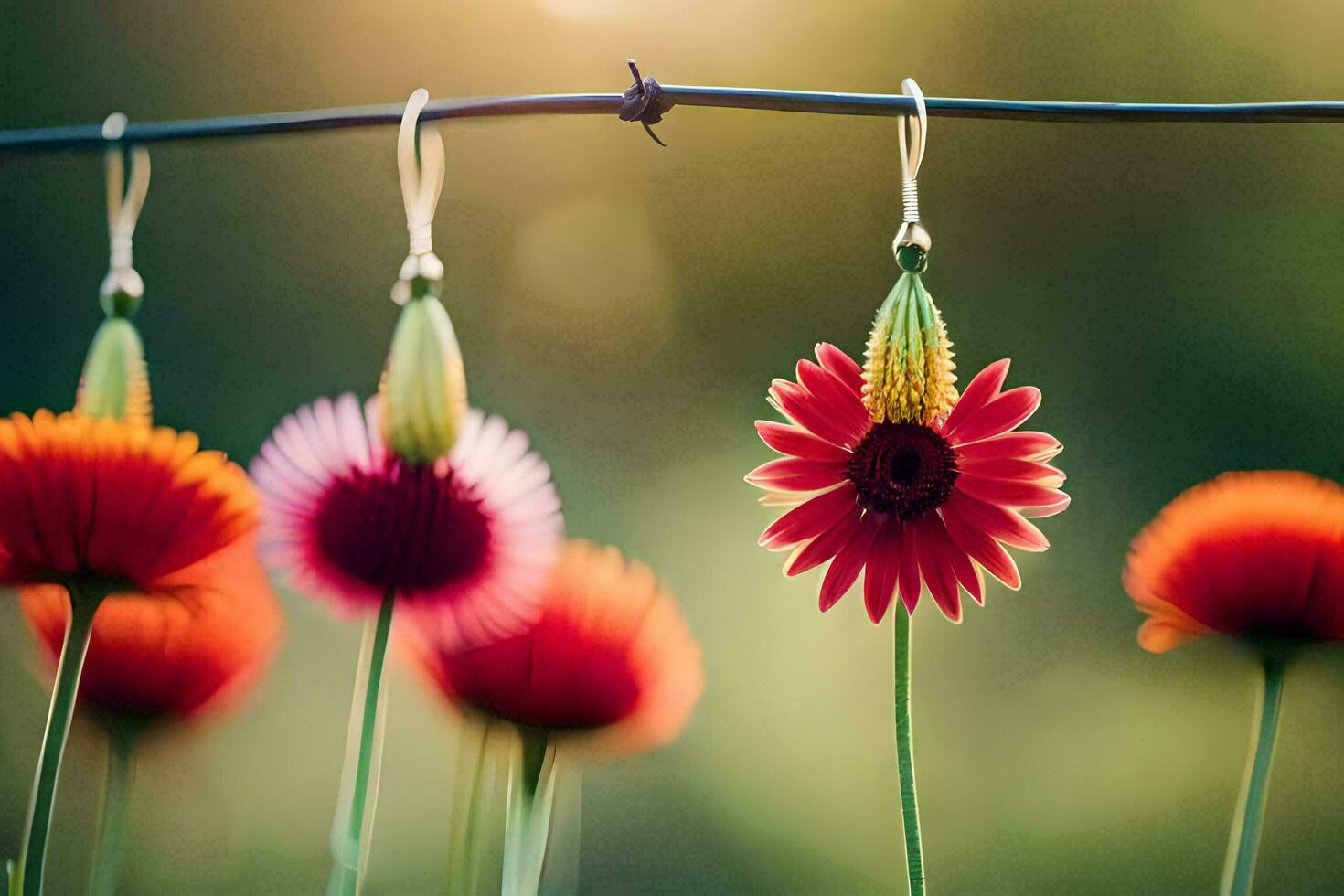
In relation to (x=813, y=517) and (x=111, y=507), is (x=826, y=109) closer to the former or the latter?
(x=813, y=517)

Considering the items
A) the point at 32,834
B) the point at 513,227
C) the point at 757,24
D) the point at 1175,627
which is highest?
the point at 757,24

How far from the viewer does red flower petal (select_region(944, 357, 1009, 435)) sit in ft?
1.26

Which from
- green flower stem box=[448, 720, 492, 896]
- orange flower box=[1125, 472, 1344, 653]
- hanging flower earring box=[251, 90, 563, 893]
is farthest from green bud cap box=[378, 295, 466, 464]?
orange flower box=[1125, 472, 1344, 653]

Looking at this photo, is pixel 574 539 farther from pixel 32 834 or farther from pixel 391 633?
pixel 32 834

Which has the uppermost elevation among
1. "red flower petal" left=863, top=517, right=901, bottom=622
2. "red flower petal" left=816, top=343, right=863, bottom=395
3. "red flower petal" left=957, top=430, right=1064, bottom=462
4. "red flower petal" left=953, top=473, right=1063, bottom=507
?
"red flower petal" left=816, top=343, right=863, bottom=395

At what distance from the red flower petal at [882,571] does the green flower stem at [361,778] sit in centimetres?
18

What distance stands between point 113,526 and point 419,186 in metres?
0.17

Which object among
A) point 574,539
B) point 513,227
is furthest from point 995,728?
point 513,227

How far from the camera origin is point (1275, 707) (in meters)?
0.45

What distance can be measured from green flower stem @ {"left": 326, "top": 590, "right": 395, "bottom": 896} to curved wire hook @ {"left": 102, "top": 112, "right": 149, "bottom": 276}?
175mm

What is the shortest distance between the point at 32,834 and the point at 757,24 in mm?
485

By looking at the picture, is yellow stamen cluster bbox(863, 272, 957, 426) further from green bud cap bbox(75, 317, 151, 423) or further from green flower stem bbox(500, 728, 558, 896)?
green bud cap bbox(75, 317, 151, 423)

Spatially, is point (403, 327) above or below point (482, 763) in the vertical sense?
above

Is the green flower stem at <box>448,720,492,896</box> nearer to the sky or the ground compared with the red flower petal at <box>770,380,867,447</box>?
nearer to the ground
